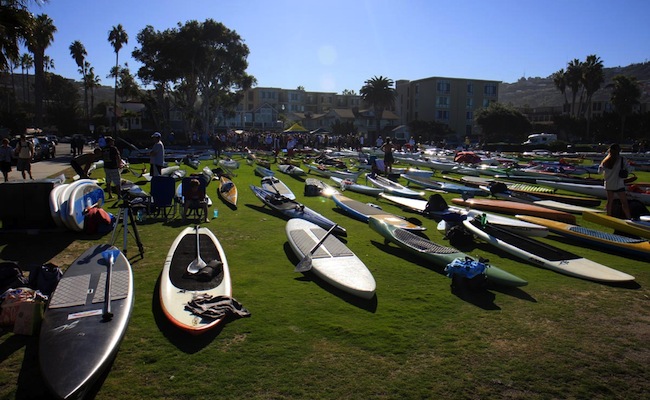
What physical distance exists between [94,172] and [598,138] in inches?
2545

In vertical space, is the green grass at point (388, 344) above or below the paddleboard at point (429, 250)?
below

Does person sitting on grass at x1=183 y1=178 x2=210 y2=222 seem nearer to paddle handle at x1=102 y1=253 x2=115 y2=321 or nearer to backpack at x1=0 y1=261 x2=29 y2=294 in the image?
paddle handle at x1=102 y1=253 x2=115 y2=321

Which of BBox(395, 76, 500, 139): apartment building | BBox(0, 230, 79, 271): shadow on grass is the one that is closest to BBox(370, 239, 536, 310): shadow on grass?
BBox(0, 230, 79, 271): shadow on grass

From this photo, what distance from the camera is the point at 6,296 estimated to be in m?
4.80

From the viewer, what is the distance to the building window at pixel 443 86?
74.4 metres

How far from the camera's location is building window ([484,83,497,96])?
77375 mm

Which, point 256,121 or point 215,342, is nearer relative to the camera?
point 215,342

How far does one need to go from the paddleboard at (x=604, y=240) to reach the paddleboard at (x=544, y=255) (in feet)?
3.47

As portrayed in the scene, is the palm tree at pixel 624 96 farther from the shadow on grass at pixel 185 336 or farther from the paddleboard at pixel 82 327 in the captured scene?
the paddleboard at pixel 82 327

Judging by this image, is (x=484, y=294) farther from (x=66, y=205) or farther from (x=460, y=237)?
(x=66, y=205)

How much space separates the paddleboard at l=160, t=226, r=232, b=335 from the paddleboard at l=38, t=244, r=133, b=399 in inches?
18.2

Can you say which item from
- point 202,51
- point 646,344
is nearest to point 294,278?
point 646,344

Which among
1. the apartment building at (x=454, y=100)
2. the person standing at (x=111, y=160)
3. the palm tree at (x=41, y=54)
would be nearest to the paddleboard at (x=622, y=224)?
the person standing at (x=111, y=160)

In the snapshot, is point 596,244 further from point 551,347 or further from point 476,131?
point 476,131
